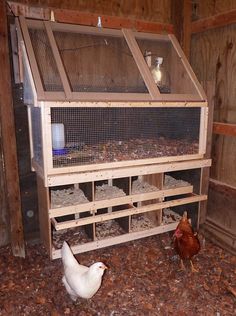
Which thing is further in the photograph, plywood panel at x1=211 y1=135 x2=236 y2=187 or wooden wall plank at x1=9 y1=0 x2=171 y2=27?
plywood panel at x1=211 y1=135 x2=236 y2=187

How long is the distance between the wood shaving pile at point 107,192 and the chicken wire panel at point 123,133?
1.04 feet

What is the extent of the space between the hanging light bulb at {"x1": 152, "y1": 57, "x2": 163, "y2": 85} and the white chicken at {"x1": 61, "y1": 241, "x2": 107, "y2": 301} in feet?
4.50

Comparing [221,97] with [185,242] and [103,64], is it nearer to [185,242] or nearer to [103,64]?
[103,64]

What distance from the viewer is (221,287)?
170cm

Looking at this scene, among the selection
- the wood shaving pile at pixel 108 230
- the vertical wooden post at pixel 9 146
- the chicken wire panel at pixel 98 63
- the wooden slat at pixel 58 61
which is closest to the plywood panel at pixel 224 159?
the chicken wire panel at pixel 98 63

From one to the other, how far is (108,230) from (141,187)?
44 cm

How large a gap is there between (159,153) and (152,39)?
0.90 metres

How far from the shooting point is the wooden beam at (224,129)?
2.05 m

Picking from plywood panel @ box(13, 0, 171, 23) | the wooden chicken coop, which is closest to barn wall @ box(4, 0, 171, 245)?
plywood panel @ box(13, 0, 171, 23)

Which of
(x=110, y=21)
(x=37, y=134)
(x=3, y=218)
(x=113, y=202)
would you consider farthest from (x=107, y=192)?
(x=110, y=21)

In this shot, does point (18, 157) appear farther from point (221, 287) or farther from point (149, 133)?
point (221, 287)

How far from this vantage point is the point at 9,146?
73.1 inches

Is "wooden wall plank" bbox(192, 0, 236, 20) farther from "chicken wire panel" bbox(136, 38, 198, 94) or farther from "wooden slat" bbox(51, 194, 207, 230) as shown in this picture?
"wooden slat" bbox(51, 194, 207, 230)

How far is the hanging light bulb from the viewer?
6.89ft
